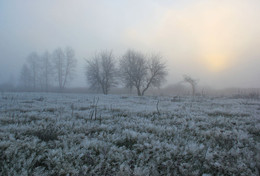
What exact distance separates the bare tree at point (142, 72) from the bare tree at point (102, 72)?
296cm

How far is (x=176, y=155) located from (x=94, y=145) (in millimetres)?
1656

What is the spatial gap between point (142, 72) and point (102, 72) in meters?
10.1

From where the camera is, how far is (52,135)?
3561mm

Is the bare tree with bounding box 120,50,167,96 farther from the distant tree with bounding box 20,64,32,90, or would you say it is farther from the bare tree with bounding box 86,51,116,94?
the distant tree with bounding box 20,64,32,90

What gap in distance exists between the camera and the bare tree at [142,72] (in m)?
34.5

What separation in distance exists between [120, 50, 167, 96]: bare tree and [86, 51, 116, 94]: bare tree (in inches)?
117

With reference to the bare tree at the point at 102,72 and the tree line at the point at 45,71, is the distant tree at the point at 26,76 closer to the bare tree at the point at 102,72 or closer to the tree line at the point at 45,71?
the tree line at the point at 45,71

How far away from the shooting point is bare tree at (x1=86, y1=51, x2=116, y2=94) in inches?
1412

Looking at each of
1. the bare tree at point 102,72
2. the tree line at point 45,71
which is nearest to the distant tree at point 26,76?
the tree line at point 45,71

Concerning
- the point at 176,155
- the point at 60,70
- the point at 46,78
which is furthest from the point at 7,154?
the point at 46,78

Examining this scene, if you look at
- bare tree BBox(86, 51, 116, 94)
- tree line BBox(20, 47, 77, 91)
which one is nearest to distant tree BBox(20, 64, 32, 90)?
tree line BBox(20, 47, 77, 91)

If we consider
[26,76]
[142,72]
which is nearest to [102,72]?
[142,72]

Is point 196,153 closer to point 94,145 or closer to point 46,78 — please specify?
point 94,145

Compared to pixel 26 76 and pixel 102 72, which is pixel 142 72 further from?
pixel 26 76
